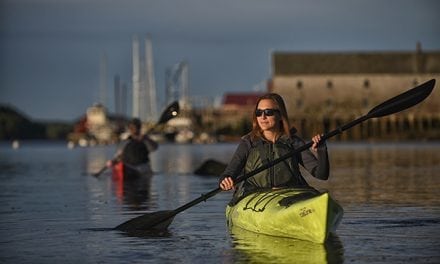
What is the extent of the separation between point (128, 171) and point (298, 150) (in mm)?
16936

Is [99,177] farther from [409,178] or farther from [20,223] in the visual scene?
[20,223]

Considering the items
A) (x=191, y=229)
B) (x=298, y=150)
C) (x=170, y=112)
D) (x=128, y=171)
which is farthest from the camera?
(x=128, y=171)

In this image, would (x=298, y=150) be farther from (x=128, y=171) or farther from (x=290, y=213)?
(x=128, y=171)

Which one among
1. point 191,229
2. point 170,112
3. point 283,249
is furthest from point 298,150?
point 170,112

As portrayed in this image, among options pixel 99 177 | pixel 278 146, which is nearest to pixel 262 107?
pixel 278 146

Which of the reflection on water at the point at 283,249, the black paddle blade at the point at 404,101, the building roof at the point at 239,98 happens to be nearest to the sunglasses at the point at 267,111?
the reflection on water at the point at 283,249

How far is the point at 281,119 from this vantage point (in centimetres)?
1434

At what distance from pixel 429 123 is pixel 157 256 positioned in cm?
11701

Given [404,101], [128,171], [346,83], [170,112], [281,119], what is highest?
[346,83]

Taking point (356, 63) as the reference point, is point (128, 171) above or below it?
below

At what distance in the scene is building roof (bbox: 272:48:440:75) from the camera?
123688 millimetres

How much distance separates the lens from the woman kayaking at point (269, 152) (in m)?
14.2

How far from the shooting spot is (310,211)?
12.8 meters

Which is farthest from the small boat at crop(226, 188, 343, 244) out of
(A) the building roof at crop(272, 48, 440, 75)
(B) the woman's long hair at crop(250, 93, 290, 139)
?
(A) the building roof at crop(272, 48, 440, 75)
